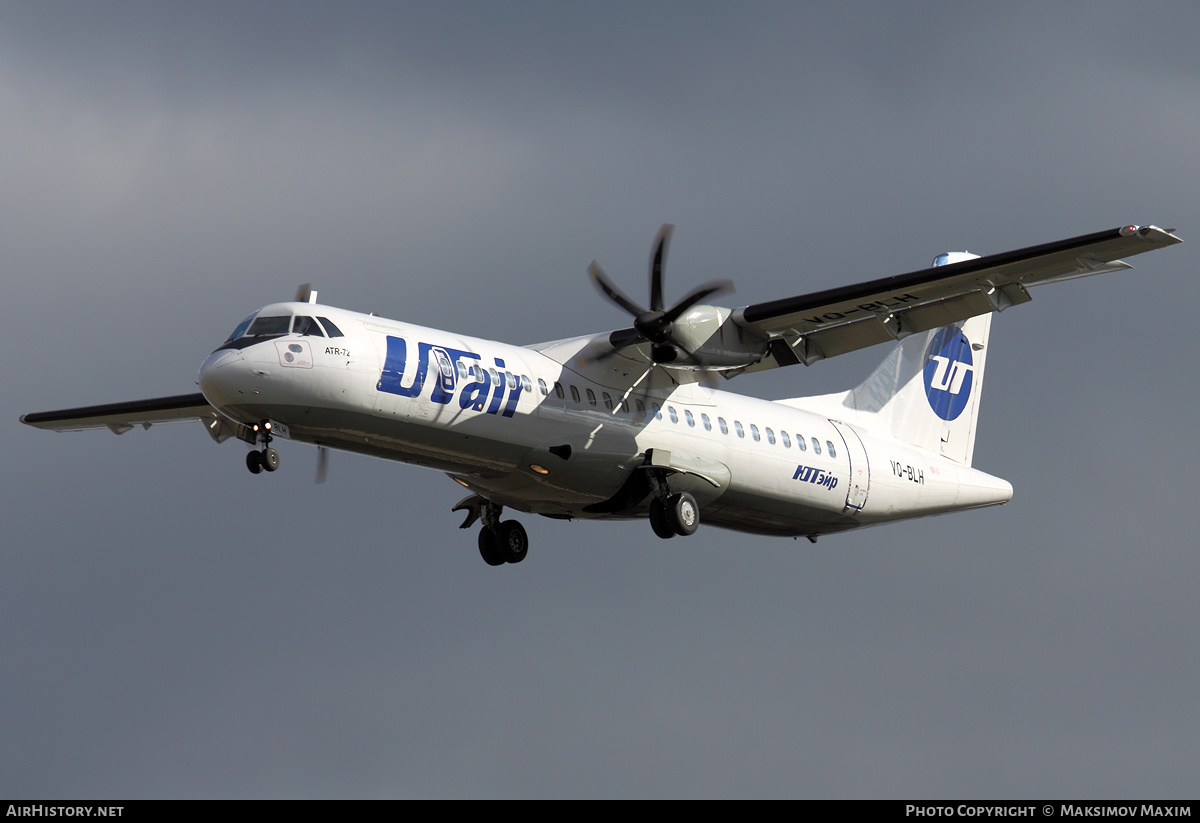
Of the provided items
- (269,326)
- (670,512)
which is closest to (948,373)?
(670,512)

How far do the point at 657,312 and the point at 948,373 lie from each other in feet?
31.2

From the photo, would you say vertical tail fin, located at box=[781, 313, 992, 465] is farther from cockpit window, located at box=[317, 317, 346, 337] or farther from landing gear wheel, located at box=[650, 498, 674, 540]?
cockpit window, located at box=[317, 317, 346, 337]

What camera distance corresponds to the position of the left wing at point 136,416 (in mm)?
25219

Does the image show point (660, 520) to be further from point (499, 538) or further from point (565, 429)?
point (499, 538)

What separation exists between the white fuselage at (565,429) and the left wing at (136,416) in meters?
5.18

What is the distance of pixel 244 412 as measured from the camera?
19.4 m

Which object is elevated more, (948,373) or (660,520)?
(948,373)

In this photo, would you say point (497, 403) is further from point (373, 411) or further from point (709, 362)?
point (709, 362)

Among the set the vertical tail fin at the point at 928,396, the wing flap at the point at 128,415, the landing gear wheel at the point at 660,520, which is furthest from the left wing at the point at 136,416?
the vertical tail fin at the point at 928,396

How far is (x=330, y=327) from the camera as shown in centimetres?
1991
